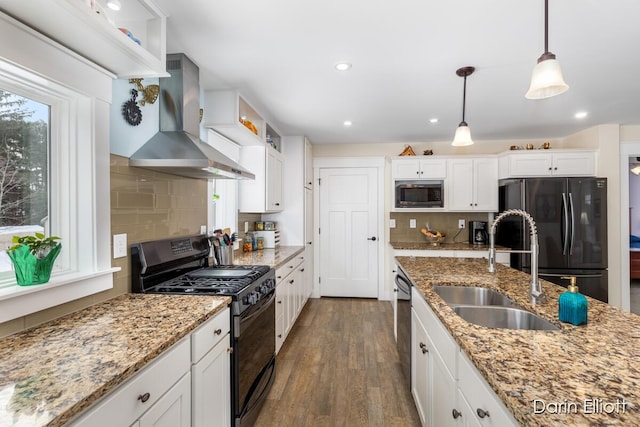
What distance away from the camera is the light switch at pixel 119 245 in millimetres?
1630

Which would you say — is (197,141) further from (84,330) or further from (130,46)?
(84,330)

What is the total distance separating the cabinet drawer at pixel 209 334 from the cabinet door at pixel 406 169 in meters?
3.32

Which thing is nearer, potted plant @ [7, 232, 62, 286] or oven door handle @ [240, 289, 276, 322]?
potted plant @ [7, 232, 62, 286]

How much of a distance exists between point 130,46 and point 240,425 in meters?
1.90

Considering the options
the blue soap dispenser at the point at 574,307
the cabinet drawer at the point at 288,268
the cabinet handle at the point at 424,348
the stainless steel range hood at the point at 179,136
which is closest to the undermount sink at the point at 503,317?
the blue soap dispenser at the point at 574,307

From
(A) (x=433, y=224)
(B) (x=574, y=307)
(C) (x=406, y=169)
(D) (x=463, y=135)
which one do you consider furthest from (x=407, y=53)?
(A) (x=433, y=224)

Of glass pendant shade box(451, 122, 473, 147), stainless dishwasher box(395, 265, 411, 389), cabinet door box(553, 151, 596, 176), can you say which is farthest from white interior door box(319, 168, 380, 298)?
glass pendant shade box(451, 122, 473, 147)

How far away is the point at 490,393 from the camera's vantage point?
2.93ft

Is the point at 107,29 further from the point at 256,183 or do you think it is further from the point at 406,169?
the point at 406,169

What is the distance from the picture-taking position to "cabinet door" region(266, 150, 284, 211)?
3.48 meters

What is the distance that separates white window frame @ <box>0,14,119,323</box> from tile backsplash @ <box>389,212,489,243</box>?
151 inches

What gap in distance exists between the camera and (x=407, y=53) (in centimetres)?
206

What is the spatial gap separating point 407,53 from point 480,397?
76.3 inches

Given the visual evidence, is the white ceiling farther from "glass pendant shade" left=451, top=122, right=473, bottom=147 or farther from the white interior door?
the white interior door
